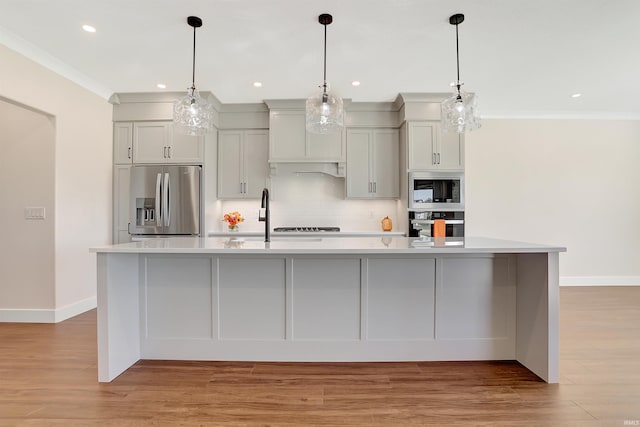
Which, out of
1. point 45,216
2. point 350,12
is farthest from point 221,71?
point 45,216

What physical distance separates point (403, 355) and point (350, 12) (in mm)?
2668

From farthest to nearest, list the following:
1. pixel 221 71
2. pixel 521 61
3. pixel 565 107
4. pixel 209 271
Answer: pixel 565 107
pixel 221 71
pixel 521 61
pixel 209 271

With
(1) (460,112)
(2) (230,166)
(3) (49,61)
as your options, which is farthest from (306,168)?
(3) (49,61)

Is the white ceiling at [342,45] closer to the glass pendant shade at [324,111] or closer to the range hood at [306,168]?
the glass pendant shade at [324,111]

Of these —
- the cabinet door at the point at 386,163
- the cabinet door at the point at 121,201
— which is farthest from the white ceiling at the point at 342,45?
the cabinet door at the point at 121,201

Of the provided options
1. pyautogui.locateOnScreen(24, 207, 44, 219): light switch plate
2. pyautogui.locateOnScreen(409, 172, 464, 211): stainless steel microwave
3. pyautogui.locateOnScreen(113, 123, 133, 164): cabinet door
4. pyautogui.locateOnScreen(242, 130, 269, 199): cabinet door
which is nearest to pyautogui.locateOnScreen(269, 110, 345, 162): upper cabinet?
pyautogui.locateOnScreen(242, 130, 269, 199): cabinet door

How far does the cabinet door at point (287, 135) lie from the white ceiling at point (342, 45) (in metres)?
0.31

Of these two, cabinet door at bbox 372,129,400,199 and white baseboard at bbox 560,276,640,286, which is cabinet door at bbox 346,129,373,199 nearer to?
cabinet door at bbox 372,129,400,199

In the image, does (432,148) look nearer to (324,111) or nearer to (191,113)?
(324,111)

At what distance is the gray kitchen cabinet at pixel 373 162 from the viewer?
4.61 meters

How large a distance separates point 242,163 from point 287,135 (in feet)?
2.57

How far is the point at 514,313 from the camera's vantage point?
7.96 feet

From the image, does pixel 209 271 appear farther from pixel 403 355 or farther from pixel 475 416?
pixel 475 416

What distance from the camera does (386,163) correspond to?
4.62m
